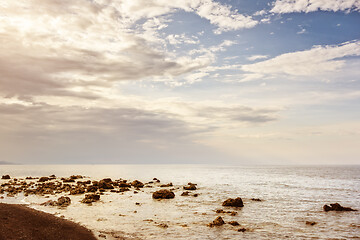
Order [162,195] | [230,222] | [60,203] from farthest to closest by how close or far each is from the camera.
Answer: [162,195], [60,203], [230,222]

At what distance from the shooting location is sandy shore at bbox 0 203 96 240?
16877 mm

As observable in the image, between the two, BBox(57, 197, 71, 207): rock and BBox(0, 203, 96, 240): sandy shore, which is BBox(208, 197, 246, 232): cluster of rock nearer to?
BBox(0, 203, 96, 240): sandy shore

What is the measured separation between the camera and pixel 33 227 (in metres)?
18.5

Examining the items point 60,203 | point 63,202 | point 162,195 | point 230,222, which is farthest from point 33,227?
point 162,195

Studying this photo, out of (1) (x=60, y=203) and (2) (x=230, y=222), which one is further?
(1) (x=60, y=203)

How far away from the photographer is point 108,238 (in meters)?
19.9

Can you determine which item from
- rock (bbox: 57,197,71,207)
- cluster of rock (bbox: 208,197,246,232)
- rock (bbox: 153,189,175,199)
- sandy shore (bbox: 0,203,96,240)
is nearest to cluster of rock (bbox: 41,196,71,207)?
rock (bbox: 57,197,71,207)

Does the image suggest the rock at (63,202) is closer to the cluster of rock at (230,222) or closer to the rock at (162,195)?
the rock at (162,195)

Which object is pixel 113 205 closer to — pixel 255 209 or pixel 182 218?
pixel 182 218

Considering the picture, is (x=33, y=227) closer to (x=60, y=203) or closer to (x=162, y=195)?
(x=60, y=203)

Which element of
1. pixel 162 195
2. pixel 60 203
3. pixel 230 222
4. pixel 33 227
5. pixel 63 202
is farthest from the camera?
pixel 162 195

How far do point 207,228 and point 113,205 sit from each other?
665 inches

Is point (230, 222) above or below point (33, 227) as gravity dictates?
below

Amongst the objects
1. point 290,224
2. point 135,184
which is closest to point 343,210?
point 290,224
